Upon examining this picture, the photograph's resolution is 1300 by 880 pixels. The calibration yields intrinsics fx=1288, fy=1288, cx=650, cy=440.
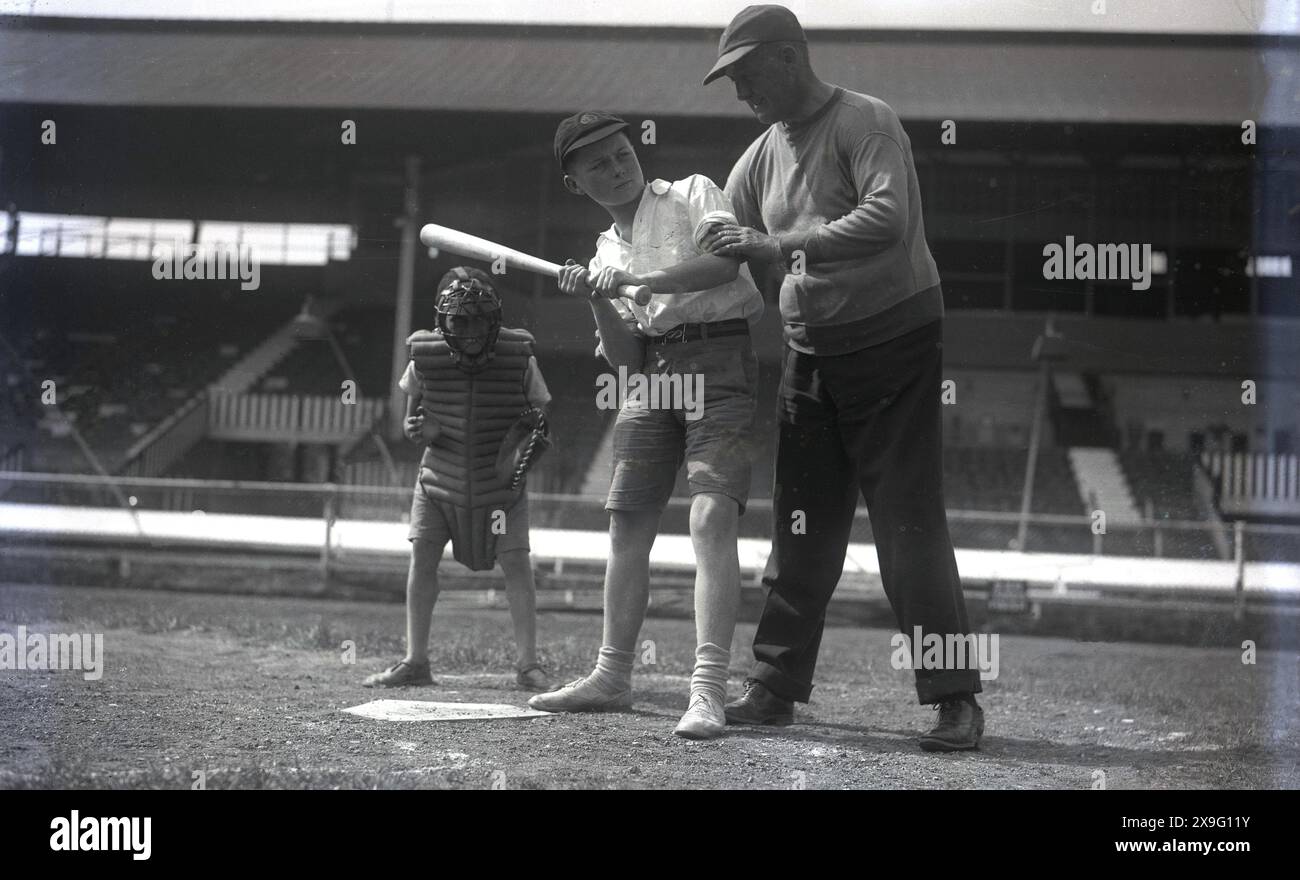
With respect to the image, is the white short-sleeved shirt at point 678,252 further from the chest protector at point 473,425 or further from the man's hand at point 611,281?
the chest protector at point 473,425

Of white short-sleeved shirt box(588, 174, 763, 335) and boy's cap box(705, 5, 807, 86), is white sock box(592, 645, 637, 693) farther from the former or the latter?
boy's cap box(705, 5, 807, 86)

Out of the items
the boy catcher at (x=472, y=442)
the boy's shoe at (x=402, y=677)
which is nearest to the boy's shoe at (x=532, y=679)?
the boy catcher at (x=472, y=442)

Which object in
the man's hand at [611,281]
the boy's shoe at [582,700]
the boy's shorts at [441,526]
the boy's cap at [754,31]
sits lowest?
the boy's shoe at [582,700]

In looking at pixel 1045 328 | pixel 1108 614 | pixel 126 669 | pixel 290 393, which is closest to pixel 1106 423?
pixel 1108 614

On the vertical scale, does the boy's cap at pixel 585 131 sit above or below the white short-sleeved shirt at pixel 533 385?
above

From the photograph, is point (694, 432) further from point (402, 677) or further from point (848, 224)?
point (402, 677)

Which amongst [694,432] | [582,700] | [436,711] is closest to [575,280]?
[694,432]

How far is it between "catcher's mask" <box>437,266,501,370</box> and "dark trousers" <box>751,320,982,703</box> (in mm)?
1215

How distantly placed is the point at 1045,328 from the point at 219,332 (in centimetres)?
512

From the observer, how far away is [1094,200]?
5121 millimetres

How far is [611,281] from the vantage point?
359 centimetres

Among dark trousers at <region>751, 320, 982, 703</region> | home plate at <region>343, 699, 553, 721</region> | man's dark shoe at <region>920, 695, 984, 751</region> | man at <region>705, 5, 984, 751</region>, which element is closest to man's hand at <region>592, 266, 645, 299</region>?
man at <region>705, 5, 984, 751</region>

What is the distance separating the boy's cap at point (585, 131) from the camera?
3762 millimetres

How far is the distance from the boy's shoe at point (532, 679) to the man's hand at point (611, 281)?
1.65 m
